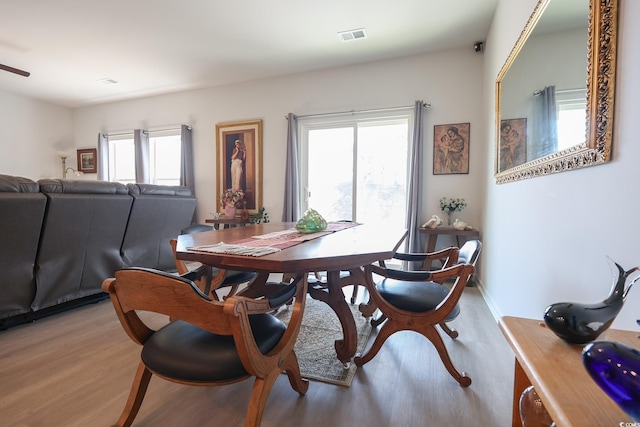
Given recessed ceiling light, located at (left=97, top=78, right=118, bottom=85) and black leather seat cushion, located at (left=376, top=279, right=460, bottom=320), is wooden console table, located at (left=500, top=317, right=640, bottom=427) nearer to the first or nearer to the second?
black leather seat cushion, located at (left=376, top=279, right=460, bottom=320)

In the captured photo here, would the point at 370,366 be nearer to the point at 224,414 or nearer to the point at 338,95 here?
the point at 224,414

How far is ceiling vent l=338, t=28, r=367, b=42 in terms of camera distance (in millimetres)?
3141

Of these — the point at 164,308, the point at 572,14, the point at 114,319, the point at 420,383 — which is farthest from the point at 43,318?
the point at 572,14

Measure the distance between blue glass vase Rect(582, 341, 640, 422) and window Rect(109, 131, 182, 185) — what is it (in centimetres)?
555

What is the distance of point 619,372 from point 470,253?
4.20 feet

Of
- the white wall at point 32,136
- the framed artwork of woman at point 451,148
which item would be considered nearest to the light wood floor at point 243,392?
the framed artwork of woman at point 451,148

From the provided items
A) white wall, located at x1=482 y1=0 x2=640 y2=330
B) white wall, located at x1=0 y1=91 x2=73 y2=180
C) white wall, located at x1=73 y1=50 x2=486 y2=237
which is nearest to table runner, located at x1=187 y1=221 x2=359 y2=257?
white wall, located at x1=482 y1=0 x2=640 y2=330

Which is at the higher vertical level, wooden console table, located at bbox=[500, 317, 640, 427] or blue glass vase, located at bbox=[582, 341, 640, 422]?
blue glass vase, located at bbox=[582, 341, 640, 422]

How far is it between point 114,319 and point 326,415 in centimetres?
196

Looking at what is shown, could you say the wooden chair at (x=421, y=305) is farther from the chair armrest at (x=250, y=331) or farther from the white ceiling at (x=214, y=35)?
the white ceiling at (x=214, y=35)

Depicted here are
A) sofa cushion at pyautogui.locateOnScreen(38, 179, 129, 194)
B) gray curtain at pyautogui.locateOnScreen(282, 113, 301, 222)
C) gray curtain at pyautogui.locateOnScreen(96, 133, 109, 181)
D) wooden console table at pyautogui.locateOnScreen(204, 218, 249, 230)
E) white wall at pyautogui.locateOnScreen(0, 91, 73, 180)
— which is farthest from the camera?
gray curtain at pyautogui.locateOnScreen(96, 133, 109, 181)

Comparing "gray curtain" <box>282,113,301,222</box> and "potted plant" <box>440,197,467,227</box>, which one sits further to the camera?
"gray curtain" <box>282,113,301,222</box>

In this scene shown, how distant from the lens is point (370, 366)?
1.66 meters

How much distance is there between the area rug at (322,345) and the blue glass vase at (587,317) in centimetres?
109
